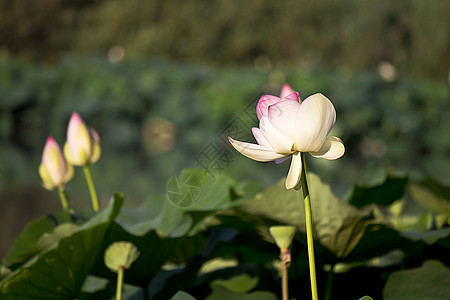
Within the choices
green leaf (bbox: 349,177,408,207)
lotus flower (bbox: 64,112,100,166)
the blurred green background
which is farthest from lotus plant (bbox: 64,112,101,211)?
the blurred green background

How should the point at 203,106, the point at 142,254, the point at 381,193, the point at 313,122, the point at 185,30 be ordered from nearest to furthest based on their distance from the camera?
the point at 313,122
the point at 142,254
the point at 381,193
the point at 203,106
the point at 185,30

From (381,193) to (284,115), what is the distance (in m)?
0.37

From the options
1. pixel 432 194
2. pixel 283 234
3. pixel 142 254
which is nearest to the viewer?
pixel 283 234

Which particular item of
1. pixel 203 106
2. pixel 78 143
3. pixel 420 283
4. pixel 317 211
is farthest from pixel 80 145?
pixel 203 106

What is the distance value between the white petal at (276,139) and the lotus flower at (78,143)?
0.45m

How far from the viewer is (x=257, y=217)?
1.90 ft

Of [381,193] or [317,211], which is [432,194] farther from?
[317,211]

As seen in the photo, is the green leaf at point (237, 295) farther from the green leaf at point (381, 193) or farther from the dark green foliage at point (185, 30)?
the dark green foliage at point (185, 30)

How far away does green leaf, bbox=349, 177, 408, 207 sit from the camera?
699mm

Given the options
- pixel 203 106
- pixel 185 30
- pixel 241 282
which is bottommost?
pixel 241 282

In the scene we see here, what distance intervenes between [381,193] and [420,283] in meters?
0.17

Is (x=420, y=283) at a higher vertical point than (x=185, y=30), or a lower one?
lower

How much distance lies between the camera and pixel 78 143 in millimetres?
795

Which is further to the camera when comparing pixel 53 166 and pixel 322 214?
pixel 53 166
